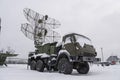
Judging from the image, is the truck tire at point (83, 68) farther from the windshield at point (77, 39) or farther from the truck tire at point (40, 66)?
the truck tire at point (40, 66)

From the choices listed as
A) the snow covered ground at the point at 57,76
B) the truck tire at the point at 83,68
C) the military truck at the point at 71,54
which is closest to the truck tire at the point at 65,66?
the military truck at the point at 71,54

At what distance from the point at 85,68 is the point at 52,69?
13.2 ft

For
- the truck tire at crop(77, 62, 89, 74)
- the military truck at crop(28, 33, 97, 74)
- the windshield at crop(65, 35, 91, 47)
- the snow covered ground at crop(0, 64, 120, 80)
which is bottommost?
the snow covered ground at crop(0, 64, 120, 80)

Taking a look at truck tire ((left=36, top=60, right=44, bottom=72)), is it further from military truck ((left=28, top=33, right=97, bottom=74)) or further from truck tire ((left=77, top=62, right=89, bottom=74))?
truck tire ((left=77, top=62, right=89, bottom=74))

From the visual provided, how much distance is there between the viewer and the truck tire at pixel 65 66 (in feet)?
37.3

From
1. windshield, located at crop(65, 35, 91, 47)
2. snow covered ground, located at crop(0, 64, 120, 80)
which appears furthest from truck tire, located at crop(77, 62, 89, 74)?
windshield, located at crop(65, 35, 91, 47)

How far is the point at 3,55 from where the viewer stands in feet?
75.6

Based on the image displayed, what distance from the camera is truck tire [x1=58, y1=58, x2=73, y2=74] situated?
1136cm

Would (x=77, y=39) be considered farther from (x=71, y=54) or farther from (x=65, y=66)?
(x=65, y=66)

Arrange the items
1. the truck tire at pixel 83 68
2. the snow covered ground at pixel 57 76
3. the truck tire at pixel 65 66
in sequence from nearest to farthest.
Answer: the snow covered ground at pixel 57 76, the truck tire at pixel 65 66, the truck tire at pixel 83 68

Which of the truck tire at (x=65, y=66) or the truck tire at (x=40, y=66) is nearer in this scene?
the truck tire at (x=65, y=66)

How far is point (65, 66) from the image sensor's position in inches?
457

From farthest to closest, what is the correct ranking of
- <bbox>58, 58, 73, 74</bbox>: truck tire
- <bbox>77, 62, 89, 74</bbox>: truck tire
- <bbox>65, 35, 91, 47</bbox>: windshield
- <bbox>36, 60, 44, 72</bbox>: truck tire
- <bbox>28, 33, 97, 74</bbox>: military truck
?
1. <bbox>36, 60, 44, 72</bbox>: truck tire
2. <bbox>77, 62, 89, 74</bbox>: truck tire
3. <bbox>65, 35, 91, 47</bbox>: windshield
4. <bbox>58, 58, 73, 74</bbox>: truck tire
5. <bbox>28, 33, 97, 74</bbox>: military truck

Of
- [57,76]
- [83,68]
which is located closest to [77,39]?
[83,68]
